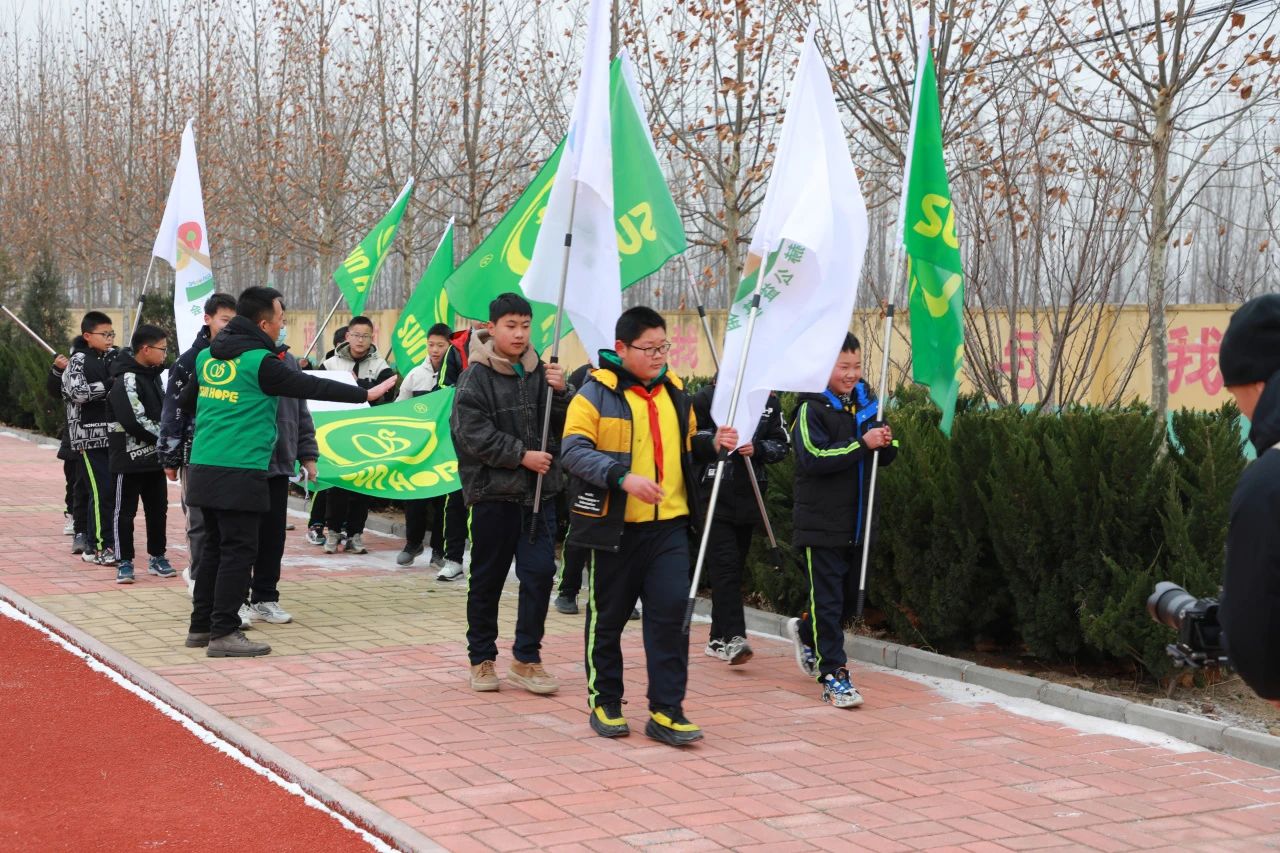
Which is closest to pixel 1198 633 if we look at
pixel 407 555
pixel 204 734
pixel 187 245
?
pixel 204 734

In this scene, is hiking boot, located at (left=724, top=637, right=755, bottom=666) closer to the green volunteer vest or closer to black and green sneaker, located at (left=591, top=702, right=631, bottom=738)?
black and green sneaker, located at (left=591, top=702, right=631, bottom=738)

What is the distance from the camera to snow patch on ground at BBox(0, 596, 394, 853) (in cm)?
541

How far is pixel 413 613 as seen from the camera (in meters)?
9.89

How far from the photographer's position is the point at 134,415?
1069 cm

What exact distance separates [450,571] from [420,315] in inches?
103

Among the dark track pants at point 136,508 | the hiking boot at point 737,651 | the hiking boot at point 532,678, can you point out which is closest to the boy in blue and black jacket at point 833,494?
the hiking boot at point 737,651

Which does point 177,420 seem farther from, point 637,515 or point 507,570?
point 637,515

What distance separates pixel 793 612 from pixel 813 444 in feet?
8.09

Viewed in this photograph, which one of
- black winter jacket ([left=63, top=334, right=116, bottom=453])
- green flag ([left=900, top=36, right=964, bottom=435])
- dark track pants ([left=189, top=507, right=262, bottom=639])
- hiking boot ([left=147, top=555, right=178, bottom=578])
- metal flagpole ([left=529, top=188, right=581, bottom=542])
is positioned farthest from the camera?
black winter jacket ([left=63, top=334, right=116, bottom=453])

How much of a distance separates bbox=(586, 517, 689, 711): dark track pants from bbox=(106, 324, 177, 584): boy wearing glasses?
513cm

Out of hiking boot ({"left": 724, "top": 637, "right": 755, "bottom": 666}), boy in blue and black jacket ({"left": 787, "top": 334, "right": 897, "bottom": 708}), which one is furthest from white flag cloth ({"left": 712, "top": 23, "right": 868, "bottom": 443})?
hiking boot ({"left": 724, "top": 637, "right": 755, "bottom": 666})

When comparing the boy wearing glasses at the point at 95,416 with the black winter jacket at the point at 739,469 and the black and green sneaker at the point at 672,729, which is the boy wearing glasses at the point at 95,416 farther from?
the black and green sneaker at the point at 672,729

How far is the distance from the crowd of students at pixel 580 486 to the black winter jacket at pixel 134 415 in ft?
2.67

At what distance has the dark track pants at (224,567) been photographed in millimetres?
8328
